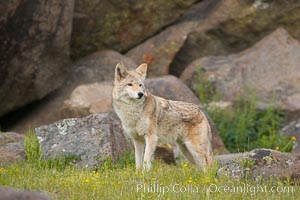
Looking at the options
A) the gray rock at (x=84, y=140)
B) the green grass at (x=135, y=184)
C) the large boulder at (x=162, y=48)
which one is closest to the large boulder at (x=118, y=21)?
the large boulder at (x=162, y=48)

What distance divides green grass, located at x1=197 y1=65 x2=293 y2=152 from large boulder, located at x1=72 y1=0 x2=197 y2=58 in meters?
2.29

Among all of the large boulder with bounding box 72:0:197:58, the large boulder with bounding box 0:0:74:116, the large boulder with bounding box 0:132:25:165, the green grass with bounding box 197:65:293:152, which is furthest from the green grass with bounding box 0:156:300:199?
the large boulder with bounding box 72:0:197:58

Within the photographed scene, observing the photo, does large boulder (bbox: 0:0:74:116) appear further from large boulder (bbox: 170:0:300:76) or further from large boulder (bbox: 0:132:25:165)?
large boulder (bbox: 170:0:300:76)

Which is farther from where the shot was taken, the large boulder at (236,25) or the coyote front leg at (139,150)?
the large boulder at (236,25)

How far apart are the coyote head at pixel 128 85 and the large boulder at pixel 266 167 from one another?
2504 millimetres

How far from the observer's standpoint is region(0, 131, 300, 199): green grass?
11092 mm

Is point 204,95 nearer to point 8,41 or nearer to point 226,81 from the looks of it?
point 226,81

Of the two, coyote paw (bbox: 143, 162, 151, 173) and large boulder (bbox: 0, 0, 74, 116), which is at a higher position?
large boulder (bbox: 0, 0, 74, 116)

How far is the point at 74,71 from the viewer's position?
69.2 feet

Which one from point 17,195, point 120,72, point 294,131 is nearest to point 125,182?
point 120,72

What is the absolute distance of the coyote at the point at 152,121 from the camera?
46.9 feet

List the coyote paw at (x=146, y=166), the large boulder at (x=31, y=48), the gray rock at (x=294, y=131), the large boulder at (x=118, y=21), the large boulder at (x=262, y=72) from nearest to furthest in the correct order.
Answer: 1. the coyote paw at (x=146, y=166)
2. the large boulder at (x=31, y=48)
3. the gray rock at (x=294, y=131)
4. the large boulder at (x=262, y=72)
5. the large boulder at (x=118, y=21)

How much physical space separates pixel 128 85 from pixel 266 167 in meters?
3.19

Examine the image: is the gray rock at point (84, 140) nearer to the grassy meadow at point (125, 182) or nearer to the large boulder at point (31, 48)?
the grassy meadow at point (125, 182)
